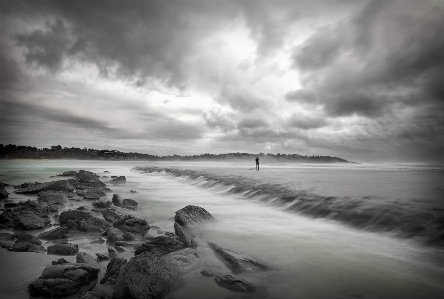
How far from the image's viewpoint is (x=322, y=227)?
7188 mm

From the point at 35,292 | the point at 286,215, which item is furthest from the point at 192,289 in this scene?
the point at 286,215

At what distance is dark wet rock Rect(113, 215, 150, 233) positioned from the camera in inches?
237

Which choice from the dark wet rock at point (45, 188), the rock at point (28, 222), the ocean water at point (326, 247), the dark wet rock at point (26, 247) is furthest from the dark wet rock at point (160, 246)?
the dark wet rock at point (45, 188)

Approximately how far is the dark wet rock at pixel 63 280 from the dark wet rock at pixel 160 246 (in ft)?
3.42

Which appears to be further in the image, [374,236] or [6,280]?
[374,236]

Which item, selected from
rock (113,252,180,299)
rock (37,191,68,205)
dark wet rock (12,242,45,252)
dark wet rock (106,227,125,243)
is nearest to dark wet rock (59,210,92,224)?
dark wet rock (106,227,125,243)

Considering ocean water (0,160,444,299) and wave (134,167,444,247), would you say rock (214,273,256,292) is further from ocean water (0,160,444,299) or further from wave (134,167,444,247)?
wave (134,167,444,247)

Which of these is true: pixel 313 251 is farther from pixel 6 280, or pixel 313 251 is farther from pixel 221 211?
pixel 6 280

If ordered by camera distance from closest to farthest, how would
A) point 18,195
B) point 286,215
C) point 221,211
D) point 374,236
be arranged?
point 374,236 < point 286,215 < point 221,211 < point 18,195

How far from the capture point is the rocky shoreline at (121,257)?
3.14 meters

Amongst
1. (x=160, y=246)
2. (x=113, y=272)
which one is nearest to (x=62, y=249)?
(x=113, y=272)

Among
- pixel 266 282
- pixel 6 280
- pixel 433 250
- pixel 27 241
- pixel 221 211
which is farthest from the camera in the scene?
pixel 221 211

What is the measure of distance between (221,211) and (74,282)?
678 centimetres

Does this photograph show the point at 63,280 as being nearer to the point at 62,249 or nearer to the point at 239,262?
the point at 62,249
